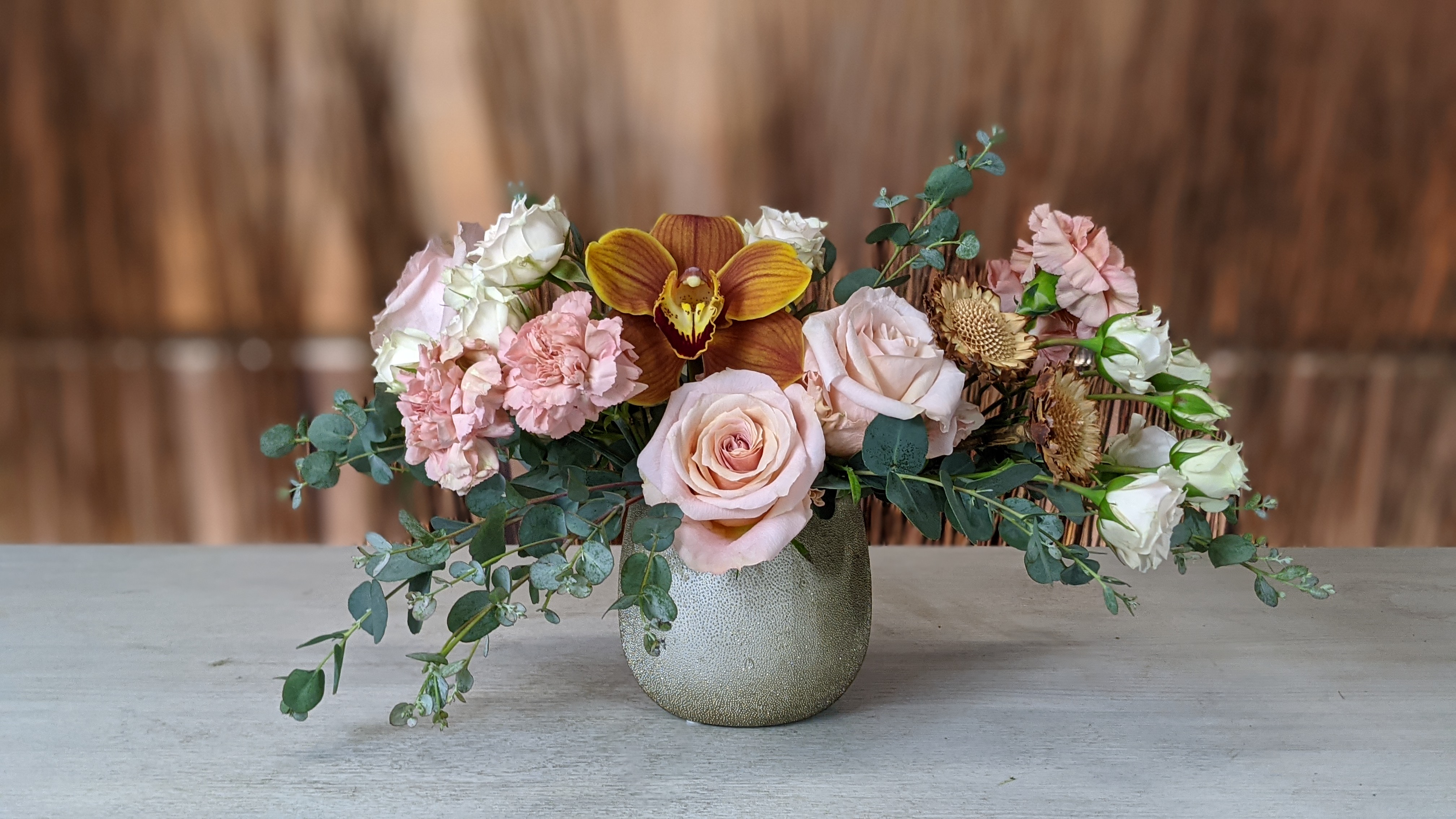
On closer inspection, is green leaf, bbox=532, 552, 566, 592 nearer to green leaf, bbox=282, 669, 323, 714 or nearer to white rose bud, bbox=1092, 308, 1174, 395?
green leaf, bbox=282, 669, 323, 714

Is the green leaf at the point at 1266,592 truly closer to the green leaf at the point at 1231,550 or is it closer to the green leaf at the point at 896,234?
the green leaf at the point at 1231,550

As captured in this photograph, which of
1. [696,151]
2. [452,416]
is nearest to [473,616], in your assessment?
[452,416]

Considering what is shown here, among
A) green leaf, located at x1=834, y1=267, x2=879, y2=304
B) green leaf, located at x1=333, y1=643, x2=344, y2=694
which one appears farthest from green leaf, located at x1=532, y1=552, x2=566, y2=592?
green leaf, located at x1=834, y1=267, x2=879, y2=304

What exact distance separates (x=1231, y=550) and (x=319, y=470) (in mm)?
541

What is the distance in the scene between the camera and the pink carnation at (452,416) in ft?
1.66

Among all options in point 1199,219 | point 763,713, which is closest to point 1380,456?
point 1199,219

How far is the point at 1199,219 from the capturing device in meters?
1.33

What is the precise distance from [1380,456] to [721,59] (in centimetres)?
109

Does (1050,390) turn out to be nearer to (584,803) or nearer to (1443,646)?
(584,803)

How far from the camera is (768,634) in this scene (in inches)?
23.3

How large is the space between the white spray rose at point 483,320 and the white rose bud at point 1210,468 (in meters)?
0.38

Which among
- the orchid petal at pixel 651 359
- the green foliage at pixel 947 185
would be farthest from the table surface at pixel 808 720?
the green foliage at pixel 947 185

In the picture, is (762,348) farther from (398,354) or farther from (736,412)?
(398,354)

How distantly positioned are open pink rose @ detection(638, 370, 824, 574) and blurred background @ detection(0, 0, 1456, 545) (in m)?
0.80
